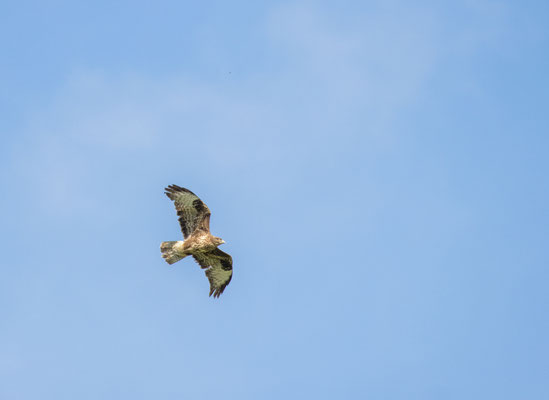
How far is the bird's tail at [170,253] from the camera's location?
23031mm

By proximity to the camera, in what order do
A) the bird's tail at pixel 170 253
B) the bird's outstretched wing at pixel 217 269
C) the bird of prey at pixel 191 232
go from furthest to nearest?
1. the bird's outstretched wing at pixel 217 269
2. the bird's tail at pixel 170 253
3. the bird of prey at pixel 191 232

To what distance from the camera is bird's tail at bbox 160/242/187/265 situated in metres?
23.0

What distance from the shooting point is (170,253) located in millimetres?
23047

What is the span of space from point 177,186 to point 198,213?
86cm

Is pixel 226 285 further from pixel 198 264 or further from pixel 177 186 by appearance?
pixel 177 186

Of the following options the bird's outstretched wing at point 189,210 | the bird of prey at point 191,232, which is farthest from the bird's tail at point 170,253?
the bird's outstretched wing at point 189,210

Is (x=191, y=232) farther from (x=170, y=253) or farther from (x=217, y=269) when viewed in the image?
(x=217, y=269)

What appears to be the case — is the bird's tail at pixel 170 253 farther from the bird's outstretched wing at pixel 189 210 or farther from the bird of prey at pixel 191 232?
the bird's outstretched wing at pixel 189 210

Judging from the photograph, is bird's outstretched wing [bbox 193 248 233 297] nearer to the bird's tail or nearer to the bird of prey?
the bird of prey

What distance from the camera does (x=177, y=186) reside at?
22.8m

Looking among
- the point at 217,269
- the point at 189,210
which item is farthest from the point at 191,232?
the point at 217,269

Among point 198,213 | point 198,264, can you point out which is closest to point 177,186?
point 198,213

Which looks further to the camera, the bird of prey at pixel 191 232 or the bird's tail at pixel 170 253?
the bird's tail at pixel 170 253

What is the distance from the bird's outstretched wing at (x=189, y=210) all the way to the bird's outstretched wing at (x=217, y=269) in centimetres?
85
